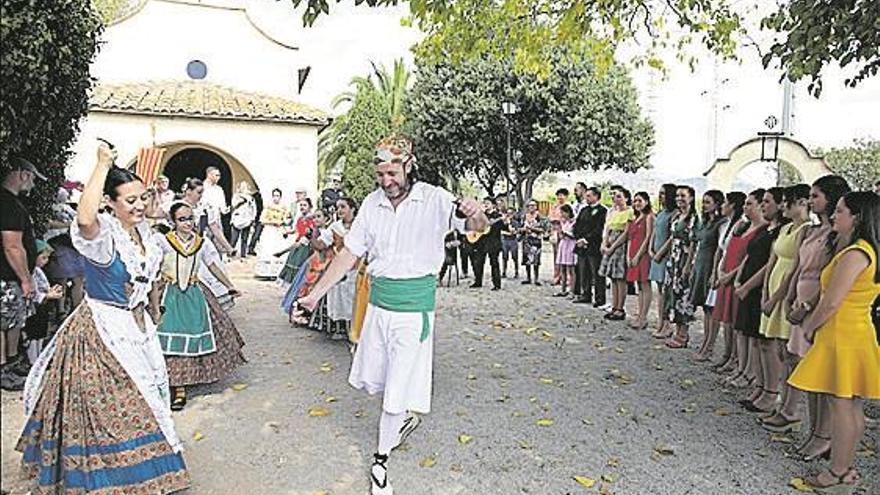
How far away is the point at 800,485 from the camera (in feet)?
15.5

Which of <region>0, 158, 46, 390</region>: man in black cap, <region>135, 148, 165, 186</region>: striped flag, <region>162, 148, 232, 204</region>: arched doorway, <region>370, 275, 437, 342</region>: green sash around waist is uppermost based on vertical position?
<region>162, 148, 232, 204</region>: arched doorway

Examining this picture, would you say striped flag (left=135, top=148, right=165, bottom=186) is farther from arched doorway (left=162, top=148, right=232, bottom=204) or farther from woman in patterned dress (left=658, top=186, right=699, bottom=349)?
arched doorway (left=162, top=148, right=232, bottom=204)

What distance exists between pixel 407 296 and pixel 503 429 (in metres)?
1.73

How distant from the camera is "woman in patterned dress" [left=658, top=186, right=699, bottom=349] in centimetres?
876

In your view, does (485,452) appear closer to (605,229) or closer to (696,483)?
(696,483)

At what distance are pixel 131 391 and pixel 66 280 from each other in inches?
161

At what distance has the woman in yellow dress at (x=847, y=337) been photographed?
14.8 ft

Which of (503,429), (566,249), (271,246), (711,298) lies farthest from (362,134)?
(503,429)

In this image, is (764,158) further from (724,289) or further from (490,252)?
(724,289)

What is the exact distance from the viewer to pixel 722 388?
713 cm

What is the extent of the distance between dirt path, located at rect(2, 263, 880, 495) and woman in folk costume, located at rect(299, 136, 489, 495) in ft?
1.81

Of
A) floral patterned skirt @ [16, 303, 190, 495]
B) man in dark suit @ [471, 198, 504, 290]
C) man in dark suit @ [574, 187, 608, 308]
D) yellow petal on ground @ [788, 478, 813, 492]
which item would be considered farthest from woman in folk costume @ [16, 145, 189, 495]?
man in dark suit @ [471, 198, 504, 290]

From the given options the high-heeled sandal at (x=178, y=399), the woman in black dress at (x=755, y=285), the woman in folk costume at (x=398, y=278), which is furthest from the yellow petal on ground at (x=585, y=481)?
the high-heeled sandal at (x=178, y=399)

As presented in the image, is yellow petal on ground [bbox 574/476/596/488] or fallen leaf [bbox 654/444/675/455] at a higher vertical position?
fallen leaf [bbox 654/444/675/455]
